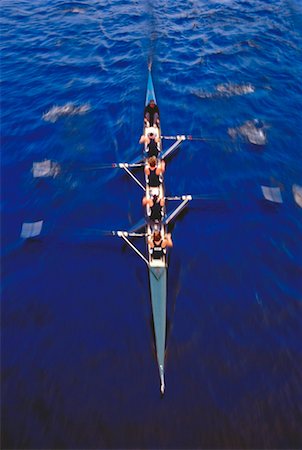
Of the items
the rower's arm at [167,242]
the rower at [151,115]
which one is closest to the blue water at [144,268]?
the rower's arm at [167,242]

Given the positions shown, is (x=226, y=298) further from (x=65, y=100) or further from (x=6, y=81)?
(x=6, y=81)

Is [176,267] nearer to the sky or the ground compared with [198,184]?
nearer to the ground

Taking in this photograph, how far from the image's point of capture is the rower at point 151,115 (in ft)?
74.6

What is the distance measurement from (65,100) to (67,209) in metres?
12.9

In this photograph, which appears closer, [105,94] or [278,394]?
[278,394]

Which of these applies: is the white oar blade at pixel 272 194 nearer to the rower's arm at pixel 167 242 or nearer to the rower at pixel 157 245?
the rower's arm at pixel 167 242

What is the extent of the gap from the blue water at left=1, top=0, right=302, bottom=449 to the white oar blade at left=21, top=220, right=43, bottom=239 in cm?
45

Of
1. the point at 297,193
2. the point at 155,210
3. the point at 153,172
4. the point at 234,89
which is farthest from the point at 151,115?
the point at 297,193

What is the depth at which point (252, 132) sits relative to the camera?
24.3 metres

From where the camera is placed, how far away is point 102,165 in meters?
21.5

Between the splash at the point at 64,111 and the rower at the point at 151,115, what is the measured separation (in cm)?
569

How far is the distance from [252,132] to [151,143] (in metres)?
8.68

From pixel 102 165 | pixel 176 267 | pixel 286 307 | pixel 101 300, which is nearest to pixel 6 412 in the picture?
pixel 101 300

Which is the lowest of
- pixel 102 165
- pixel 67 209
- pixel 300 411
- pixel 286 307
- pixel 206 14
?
pixel 300 411
